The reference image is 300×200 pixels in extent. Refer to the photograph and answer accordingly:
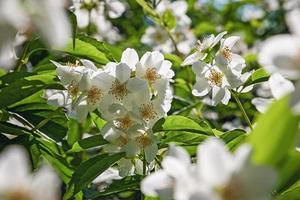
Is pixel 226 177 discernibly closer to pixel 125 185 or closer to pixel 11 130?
pixel 125 185

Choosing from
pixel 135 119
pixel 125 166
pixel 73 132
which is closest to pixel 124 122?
pixel 135 119

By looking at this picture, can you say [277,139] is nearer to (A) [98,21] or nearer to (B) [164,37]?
(A) [98,21]

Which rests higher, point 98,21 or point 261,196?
point 261,196

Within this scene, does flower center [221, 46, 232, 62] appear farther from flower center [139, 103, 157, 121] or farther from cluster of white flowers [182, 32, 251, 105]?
flower center [139, 103, 157, 121]

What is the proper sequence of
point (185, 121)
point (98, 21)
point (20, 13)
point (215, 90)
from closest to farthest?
point (20, 13) < point (185, 121) < point (215, 90) < point (98, 21)

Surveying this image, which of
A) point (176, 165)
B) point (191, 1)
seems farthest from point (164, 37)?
point (176, 165)

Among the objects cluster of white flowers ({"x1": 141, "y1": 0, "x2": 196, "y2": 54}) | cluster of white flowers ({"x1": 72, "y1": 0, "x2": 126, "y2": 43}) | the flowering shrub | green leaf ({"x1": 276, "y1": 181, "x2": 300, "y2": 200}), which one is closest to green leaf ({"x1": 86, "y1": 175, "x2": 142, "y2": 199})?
the flowering shrub
